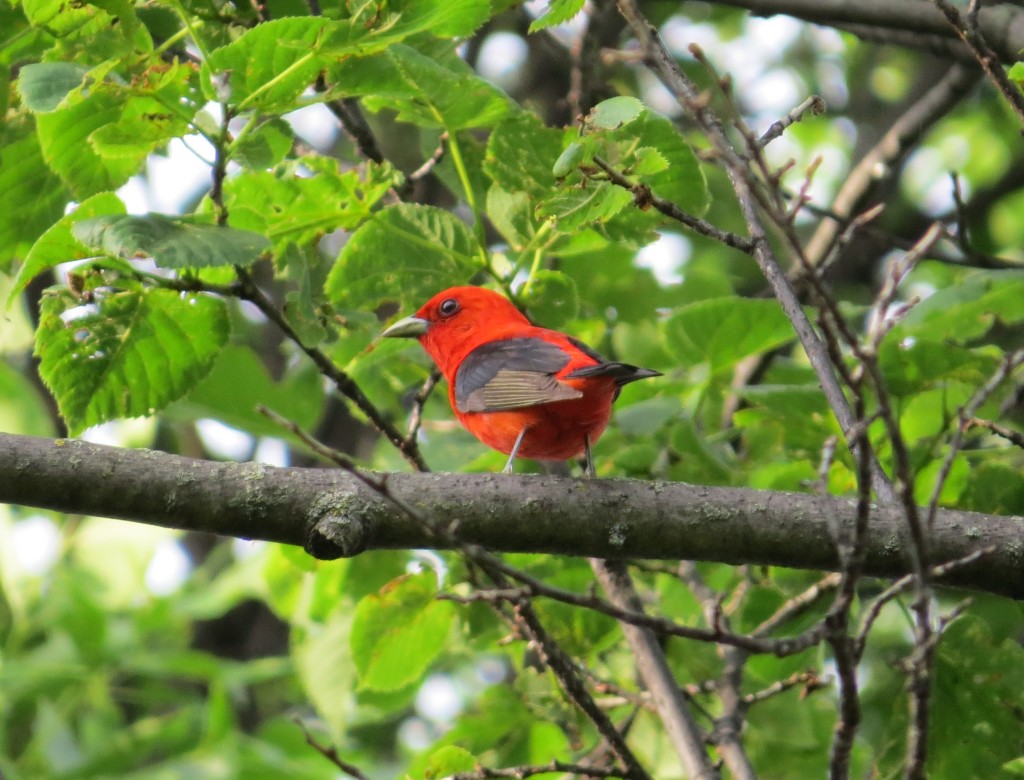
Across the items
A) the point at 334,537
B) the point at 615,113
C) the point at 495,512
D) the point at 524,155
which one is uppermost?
the point at 524,155

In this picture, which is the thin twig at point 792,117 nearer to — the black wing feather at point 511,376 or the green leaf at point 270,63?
the green leaf at point 270,63

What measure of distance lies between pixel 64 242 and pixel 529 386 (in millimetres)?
1459

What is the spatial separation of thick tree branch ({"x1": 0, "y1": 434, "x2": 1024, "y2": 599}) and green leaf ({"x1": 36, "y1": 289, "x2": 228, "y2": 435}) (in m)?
0.64

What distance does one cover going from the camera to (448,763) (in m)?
2.99

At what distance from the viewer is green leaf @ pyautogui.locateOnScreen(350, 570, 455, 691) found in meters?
3.73

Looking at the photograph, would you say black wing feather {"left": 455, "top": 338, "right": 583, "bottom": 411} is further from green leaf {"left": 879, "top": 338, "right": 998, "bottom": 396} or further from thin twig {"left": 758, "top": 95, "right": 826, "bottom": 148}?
thin twig {"left": 758, "top": 95, "right": 826, "bottom": 148}

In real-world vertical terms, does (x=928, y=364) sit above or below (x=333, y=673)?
above

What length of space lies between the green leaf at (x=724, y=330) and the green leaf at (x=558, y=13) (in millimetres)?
1320

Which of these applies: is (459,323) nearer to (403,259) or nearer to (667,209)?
(403,259)

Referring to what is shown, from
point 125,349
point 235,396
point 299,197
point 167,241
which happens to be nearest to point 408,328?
point 235,396

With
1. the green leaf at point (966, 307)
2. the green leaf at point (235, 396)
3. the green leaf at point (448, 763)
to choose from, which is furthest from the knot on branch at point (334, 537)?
the green leaf at point (966, 307)

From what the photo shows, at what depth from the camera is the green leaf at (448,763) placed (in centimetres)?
298

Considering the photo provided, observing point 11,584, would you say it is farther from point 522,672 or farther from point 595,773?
point 595,773

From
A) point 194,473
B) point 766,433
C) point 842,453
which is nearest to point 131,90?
point 194,473
